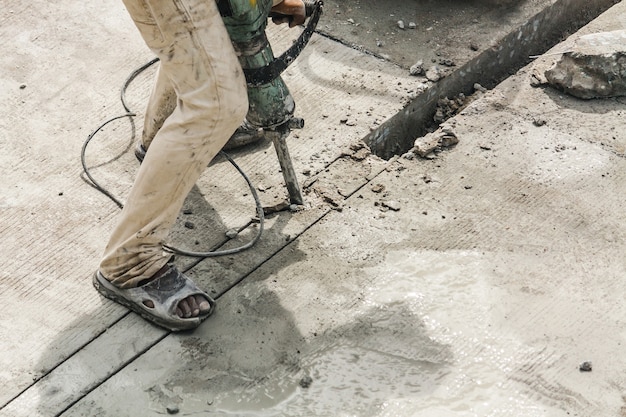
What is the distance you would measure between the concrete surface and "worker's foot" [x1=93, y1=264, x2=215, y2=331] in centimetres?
6

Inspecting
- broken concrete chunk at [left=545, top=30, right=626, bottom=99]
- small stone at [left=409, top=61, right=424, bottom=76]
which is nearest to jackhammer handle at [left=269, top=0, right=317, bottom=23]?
small stone at [left=409, top=61, right=424, bottom=76]

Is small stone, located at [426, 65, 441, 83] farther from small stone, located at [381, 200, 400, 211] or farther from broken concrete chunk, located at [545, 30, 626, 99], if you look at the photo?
small stone, located at [381, 200, 400, 211]

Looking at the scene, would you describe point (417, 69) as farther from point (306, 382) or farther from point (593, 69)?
point (306, 382)

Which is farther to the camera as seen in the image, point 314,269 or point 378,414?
point 314,269

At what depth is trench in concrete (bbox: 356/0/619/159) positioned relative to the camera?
3.99 meters

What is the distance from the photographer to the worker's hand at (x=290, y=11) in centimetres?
334

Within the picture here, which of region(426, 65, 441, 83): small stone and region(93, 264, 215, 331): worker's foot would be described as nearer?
region(93, 264, 215, 331): worker's foot

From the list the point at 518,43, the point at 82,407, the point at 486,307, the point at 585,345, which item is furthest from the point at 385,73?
the point at 82,407

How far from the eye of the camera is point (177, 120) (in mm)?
2891

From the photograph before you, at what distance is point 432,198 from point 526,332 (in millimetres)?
769

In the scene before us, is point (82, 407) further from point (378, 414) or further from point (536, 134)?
point (536, 134)

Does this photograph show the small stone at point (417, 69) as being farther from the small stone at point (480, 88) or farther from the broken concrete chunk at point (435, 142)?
the broken concrete chunk at point (435, 142)

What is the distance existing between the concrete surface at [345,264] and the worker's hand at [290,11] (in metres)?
0.63

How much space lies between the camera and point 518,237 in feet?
11.0
